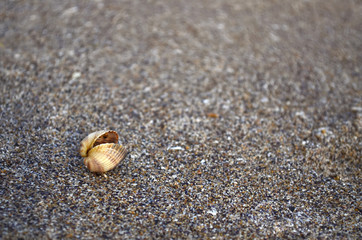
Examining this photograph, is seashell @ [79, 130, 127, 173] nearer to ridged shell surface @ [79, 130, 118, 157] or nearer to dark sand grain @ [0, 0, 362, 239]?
ridged shell surface @ [79, 130, 118, 157]

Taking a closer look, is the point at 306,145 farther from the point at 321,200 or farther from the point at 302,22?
the point at 302,22

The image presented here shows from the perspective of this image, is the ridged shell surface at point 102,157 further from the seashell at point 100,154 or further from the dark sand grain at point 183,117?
the dark sand grain at point 183,117

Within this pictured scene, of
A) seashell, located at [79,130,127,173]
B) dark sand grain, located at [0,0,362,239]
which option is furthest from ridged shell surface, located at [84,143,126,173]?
dark sand grain, located at [0,0,362,239]

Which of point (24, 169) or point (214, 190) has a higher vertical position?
point (24, 169)

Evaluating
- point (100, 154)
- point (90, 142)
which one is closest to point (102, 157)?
point (100, 154)

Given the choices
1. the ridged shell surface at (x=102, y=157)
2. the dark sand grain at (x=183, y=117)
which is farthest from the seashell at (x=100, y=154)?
the dark sand grain at (x=183, y=117)

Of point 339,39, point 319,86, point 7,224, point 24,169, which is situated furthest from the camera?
point 339,39

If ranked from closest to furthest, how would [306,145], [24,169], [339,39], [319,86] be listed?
[24,169] → [306,145] → [319,86] → [339,39]

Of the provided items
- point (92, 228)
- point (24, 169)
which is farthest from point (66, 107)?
point (92, 228)
